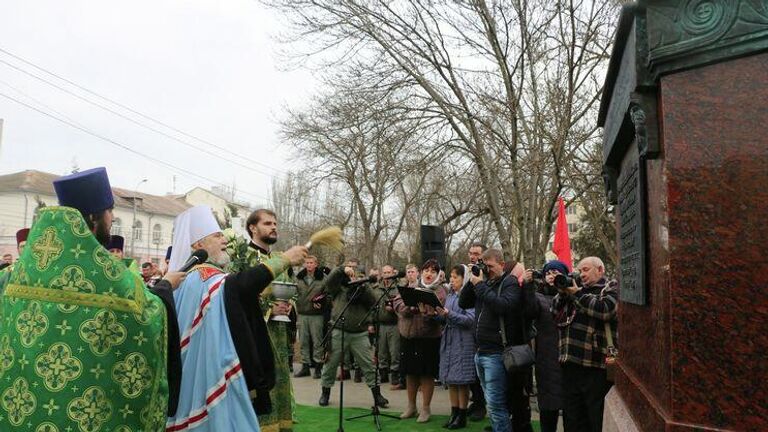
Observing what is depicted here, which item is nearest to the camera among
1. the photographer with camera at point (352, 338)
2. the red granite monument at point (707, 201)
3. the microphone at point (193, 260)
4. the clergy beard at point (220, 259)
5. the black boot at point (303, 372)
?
the red granite monument at point (707, 201)

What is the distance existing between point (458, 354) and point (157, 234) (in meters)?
54.7

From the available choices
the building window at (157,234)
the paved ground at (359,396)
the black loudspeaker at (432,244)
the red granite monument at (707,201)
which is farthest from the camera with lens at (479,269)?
the building window at (157,234)

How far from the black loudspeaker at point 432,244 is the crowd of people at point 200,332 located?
8.73 feet

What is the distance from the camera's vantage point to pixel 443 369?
7.66 metres

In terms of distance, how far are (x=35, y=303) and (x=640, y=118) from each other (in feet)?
9.02

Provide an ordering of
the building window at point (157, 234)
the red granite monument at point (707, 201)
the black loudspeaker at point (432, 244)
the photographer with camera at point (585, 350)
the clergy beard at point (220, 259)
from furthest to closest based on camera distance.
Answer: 1. the building window at point (157, 234)
2. the black loudspeaker at point (432, 244)
3. the photographer with camera at point (585, 350)
4. the clergy beard at point (220, 259)
5. the red granite monument at point (707, 201)

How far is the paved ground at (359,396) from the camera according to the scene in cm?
893

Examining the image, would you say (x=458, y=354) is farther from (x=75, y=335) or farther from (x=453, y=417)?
(x=75, y=335)

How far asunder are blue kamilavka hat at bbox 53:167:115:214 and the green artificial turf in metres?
5.17

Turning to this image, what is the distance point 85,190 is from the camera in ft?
9.84

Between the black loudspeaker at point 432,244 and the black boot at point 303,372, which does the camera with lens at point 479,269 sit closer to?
the black loudspeaker at point 432,244

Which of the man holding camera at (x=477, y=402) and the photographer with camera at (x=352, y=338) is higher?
the photographer with camera at (x=352, y=338)

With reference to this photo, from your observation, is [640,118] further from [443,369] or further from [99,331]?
[443,369]

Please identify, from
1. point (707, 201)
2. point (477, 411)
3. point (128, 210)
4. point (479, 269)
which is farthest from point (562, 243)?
point (128, 210)
